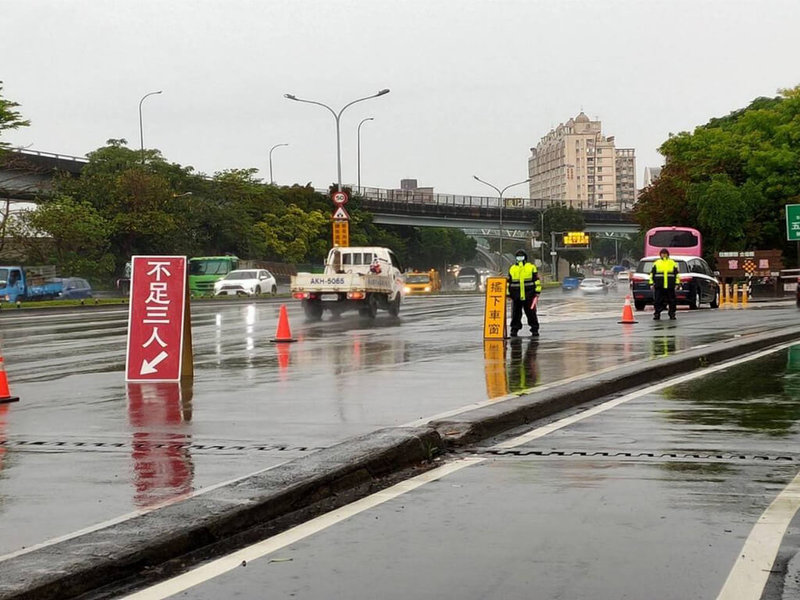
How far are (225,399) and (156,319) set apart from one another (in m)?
2.36

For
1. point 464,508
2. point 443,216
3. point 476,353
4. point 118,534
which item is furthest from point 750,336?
point 443,216

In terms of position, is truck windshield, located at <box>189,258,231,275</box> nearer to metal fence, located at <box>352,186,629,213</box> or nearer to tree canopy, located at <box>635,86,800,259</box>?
tree canopy, located at <box>635,86,800,259</box>

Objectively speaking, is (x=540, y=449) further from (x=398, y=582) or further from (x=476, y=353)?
(x=476, y=353)

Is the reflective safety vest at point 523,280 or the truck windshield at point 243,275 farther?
the truck windshield at point 243,275

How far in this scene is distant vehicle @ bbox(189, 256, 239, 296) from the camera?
68938 mm

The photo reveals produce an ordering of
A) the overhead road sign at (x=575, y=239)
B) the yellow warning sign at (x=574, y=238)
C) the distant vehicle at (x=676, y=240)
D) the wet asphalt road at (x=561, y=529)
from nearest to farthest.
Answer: the wet asphalt road at (x=561, y=529), the distant vehicle at (x=676, y=240), the yellow warning sign at (x=574, y=238), the overhead road sign at (x=575, y=239)

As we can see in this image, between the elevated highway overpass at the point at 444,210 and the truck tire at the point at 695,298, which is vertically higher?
the elevated highway overpass at the point at 444,210

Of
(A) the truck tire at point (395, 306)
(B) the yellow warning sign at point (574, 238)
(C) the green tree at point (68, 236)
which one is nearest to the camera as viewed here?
(A) the truck tire at point (395, 306)

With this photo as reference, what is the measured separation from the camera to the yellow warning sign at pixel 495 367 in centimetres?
1264

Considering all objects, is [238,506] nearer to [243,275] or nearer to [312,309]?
[312,309]

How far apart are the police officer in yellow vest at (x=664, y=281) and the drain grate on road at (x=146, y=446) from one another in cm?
2125

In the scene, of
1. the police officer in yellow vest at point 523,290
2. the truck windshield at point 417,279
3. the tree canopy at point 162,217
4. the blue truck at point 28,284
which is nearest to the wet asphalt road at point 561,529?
the police officer in yellow vest at point 523,290

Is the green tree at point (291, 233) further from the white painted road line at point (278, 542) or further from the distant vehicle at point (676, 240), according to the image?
the white painted road line at point (278, 542)

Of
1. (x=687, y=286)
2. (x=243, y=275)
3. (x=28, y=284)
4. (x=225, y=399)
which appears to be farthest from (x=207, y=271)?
(x=225, y=399)
